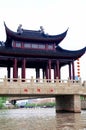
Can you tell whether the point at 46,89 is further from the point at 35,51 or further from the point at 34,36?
the point at 34,36

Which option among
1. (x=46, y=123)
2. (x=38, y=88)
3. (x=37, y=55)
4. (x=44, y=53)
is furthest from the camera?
(x=44, y=53)

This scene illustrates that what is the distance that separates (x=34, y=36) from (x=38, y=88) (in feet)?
32.6

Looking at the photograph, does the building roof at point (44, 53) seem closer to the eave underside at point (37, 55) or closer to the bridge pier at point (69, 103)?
the eave underside at point (37, 55)

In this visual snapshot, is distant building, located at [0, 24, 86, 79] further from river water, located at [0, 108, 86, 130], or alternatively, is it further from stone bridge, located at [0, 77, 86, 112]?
river water, located at [0, 108, 86, 130]

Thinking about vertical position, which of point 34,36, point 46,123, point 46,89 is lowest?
point 46,123

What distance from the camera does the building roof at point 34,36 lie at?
3600 centimetres

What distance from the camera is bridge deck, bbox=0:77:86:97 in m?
28.8

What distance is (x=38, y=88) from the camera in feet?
98.5

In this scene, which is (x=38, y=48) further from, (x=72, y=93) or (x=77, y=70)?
(x=72, y=93)

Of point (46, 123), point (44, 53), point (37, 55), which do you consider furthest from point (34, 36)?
point (46, 123)

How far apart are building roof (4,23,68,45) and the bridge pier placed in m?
8.08

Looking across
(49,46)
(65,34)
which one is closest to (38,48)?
(49,46)

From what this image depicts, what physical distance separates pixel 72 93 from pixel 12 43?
1071 centimetres

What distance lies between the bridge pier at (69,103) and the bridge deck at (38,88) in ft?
2.85
